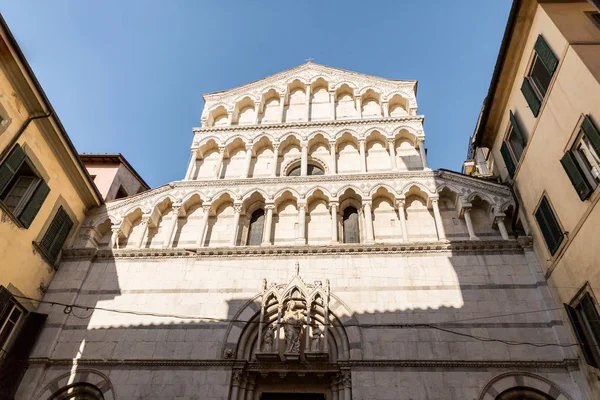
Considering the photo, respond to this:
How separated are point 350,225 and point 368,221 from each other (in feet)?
2.57

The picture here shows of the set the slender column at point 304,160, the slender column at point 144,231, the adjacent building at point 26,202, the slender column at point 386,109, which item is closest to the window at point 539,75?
the slender column at point 386,109

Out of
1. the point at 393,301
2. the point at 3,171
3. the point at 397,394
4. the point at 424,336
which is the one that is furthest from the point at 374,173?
the point at 3,171

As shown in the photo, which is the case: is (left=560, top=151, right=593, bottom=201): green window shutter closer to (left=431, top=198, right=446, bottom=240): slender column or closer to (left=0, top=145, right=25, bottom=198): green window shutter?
(left=431, top=198, right=446, bottom=240): slender column

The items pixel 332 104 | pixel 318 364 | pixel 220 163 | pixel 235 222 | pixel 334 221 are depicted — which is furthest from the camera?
pixel 332 104

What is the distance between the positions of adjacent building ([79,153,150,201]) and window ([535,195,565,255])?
14114mm

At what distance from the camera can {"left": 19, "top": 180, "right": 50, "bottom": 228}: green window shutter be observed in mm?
10430

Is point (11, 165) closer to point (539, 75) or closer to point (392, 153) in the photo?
point (392, 153)

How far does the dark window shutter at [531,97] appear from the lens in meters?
9.90

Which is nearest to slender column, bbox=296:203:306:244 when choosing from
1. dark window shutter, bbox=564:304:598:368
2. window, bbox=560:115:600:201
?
dark window shutter, bbox=564:304:598:368

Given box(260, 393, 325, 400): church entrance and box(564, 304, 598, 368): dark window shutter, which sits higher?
box(564, 304, 598, 368): dark window shutter

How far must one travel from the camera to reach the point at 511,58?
436 inches

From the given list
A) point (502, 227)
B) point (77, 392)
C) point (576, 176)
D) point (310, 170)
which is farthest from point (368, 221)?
point (77, 392)

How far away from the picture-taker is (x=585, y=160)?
8.38 metres

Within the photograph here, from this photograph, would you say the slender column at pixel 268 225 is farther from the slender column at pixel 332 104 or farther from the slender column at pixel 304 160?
the slender column at pixel 332 104
